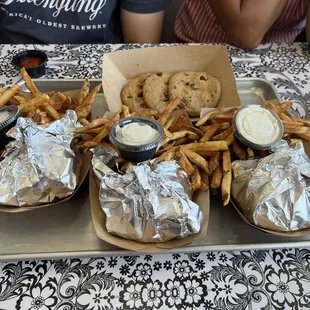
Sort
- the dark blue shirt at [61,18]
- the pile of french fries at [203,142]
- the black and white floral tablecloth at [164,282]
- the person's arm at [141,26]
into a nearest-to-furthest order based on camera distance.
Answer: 1. the black and white floral tablecloth at [164,282]
2. the pile of french fries at [203,142]
3. the dark blue shirt at [61,18]
4. the person's arm at [141,26]

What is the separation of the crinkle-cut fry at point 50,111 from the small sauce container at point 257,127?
1.72 feet

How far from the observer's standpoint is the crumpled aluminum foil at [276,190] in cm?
86

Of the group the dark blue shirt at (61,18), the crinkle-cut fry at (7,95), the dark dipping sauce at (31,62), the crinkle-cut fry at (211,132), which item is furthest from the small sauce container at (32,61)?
the crinkle-cut fry at (211,132)

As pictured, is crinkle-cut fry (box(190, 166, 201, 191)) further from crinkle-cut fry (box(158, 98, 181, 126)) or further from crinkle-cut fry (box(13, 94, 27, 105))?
crinkle-cut fry (box(13, 94, 27, 105))

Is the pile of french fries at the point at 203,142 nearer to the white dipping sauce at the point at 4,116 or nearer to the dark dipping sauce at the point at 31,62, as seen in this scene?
the white dipping sauce at the point at 4,116

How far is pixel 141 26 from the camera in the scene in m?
1.84

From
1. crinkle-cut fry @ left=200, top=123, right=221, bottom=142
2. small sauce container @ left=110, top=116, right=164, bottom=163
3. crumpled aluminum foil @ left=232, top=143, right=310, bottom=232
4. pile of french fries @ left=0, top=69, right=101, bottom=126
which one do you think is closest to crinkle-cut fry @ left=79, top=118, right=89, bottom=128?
pile of french fries @ left=0, top=69, right=101, bottom=126

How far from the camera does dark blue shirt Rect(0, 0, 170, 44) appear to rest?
5.56 ft

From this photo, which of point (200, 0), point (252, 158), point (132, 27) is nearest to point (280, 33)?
point (200, 0)

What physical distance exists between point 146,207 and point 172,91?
58cm

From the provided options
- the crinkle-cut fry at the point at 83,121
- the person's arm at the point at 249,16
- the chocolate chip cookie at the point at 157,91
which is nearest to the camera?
the crinkle-cut fry at the point at 83,121

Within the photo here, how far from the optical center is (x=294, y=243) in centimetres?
92

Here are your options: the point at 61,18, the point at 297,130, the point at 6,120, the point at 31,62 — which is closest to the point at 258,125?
the point at 297,130

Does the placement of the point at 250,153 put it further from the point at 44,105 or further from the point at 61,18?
the point at 61,18
